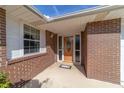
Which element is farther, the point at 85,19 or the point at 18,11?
the point at 85,19

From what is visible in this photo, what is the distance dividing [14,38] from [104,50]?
12.0 feet

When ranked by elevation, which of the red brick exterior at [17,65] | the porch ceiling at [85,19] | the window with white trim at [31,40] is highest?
the porch ceiling at [85,19]

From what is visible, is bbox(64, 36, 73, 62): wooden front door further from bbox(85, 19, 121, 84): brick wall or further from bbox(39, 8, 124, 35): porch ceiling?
bbox(85, 19, 121, 84): brick wall

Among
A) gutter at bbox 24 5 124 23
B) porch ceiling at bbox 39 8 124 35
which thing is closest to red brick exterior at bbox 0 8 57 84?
gutter at bbox 24 5 124 23

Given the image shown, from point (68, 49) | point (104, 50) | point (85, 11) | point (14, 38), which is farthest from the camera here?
point (68, 49)

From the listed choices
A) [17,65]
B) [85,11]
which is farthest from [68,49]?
[85,11]

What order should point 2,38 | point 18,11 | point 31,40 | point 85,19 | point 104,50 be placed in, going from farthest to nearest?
point 31,40 < point 104,50 < point 85,19 < point 18,11 < point 2,38

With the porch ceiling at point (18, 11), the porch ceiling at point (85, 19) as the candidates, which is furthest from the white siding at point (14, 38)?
the porch ceiling at point (85, 19)

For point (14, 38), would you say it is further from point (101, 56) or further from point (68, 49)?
A: point (68, 49)

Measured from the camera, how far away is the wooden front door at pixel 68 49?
32.1 feet

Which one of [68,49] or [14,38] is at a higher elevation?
[14,38]

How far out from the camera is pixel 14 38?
4434 mm

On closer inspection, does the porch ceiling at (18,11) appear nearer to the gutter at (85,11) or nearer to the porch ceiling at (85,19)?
the gutter at (85,11)

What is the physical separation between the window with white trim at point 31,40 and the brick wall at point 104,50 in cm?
289
